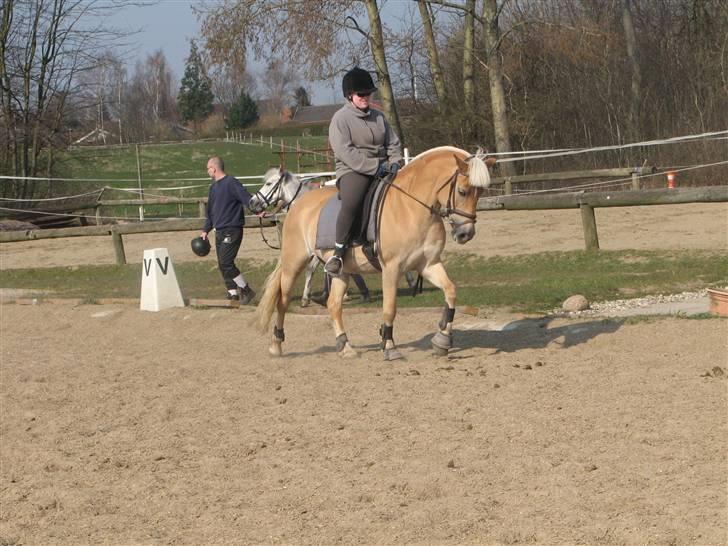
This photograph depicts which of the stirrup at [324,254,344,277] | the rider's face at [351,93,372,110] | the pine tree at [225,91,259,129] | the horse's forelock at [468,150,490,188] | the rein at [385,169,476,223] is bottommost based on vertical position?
the stirrup at [324,254,344,277]

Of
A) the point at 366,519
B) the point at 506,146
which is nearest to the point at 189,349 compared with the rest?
the point at 366,519

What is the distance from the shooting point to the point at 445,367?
883cm

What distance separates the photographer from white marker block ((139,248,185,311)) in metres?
14.1

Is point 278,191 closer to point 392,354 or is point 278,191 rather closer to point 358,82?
point 358,82

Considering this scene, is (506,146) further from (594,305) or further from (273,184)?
(594,305)

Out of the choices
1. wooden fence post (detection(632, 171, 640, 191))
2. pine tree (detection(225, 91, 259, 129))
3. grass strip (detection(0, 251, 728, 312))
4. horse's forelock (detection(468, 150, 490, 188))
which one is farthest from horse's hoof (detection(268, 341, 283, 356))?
pine tree (detection(225, 91, 259, 129))

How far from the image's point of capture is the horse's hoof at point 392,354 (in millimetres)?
9391

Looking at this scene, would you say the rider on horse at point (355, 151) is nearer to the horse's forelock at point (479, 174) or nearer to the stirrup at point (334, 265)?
the stirrup at point (334, 265)

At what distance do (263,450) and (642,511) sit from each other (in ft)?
8.59

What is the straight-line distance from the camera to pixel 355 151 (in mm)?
9328

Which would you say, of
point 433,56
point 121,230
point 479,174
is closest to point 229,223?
point 479,174

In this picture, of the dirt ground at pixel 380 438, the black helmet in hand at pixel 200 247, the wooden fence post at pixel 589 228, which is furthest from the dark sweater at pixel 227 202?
the wooden fence post at pixel 589 228

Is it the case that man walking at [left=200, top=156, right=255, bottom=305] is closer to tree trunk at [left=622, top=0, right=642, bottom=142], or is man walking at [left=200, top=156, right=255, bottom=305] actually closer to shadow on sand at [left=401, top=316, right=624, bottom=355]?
shadow on sand at [left=401, top=316, right=624, bottom=355]

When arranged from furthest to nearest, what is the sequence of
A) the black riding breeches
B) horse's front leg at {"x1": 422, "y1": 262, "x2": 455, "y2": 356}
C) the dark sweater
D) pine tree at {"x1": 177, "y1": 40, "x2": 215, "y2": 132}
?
pine tree at {"x1": 177, "y1": 40, "x2": 215, "y2": 132} → the dark sweater → the black riding breeches → horse's front leg at {"x1": 422, "y1": 262, "x2": 455, "y2": 356}
